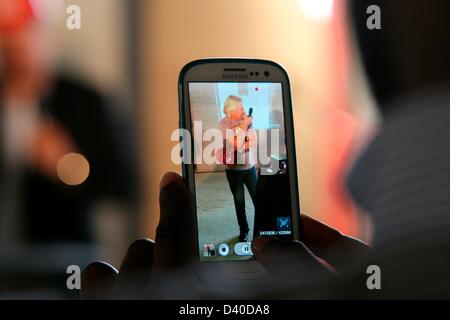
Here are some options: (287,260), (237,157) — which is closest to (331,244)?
(287,260)

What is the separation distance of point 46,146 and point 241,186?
0.24 meters

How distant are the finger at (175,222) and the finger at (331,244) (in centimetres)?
14

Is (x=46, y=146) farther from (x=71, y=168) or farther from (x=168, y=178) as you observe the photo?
(x=168, y=178)

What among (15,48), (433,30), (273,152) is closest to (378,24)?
(433,30)

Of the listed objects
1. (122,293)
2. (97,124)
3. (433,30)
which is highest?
(433,30)

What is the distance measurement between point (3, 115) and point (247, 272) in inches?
14.1

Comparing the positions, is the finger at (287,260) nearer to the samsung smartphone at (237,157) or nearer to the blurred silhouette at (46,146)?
the samsung smartphone at (237,157)

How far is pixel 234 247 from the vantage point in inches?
25.9

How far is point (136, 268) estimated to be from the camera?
2.10ft

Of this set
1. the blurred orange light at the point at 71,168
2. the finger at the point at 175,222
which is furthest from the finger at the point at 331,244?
the blurred orange light at the point at 71,168

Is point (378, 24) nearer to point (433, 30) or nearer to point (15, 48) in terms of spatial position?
point (433, 30)

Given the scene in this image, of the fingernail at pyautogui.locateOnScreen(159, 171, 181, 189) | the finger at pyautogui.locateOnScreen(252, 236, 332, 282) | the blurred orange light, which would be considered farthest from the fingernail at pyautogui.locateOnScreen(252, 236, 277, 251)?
the blurred orange light

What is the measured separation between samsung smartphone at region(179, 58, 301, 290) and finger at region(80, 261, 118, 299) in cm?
11

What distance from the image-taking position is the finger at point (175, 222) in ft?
2.13
